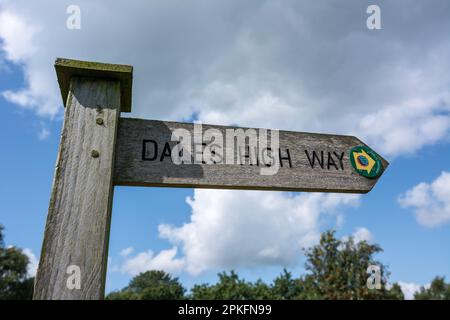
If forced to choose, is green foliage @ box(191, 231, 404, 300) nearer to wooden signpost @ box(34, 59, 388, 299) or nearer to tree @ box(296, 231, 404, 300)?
tree @ box(296, 231, 404, 300)

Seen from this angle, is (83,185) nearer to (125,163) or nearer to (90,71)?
(125,163)

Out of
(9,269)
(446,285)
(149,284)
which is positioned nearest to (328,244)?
(9,269)

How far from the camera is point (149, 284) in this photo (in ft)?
276

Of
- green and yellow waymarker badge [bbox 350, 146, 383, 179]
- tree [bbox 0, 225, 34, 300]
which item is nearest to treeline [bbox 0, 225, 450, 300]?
tree [bbox 0, 225, 34, 300]

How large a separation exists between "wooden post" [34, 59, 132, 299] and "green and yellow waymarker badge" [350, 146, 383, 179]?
1.36 metres

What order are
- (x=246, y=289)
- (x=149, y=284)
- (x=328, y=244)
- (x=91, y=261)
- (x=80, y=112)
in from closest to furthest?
(x=91, y=261) < (x=80, y=112) < (x=328, y=244) < (x=246, y=289) < (x=149, y=284)

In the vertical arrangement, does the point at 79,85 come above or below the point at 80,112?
above

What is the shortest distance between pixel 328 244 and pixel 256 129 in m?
32.1

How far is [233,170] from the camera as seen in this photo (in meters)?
1.90

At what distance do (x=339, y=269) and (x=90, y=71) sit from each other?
31.8 m

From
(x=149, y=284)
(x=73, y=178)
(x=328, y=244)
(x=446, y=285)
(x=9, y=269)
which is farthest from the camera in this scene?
(x=149, y=284)

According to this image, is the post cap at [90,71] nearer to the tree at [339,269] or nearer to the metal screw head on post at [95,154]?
the metal screw head on post at [95,154]

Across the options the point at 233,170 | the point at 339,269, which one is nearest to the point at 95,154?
the point at 233,170
